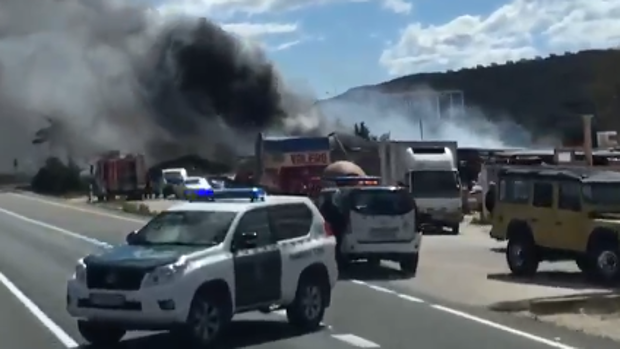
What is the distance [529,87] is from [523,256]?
120 meters

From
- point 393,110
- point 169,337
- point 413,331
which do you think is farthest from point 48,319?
point 393,110

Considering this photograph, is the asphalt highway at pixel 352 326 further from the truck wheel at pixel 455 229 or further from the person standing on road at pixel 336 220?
the truck wheel at pixel 455 229

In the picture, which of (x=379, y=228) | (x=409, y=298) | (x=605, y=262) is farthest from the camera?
(x=379, y=228)

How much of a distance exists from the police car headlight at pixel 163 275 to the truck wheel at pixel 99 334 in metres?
1.02

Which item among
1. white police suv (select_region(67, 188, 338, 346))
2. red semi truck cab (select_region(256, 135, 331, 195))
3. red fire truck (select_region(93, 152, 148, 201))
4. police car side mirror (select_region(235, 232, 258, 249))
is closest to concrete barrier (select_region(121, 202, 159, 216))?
red semi truck cab (select_region(256, 135, 331, 195))

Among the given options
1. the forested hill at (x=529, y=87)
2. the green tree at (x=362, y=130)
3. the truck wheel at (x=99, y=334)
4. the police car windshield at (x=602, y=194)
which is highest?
the forested hill at (x=529, y=87)

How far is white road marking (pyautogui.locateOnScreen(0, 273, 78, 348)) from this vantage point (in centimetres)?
1405

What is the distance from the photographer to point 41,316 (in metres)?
16.5

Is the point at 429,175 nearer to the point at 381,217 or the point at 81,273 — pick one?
the point at 381,217

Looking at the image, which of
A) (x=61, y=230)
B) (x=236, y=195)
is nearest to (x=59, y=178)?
(x=61, y=230)

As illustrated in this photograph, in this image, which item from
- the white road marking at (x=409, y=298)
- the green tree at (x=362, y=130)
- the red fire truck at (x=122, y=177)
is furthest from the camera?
the green tree at (x=362, y=130)

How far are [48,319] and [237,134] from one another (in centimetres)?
6265

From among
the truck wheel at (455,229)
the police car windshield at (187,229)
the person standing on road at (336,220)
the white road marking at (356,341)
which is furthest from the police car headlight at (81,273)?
the truck wheel at (455,229)

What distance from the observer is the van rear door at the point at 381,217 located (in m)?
23.6
